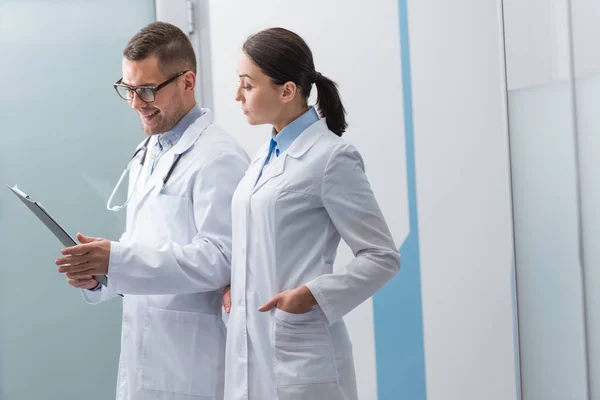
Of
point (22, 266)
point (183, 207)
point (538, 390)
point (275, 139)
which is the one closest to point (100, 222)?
point (22, 266)

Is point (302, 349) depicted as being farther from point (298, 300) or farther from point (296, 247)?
point (296, 247)

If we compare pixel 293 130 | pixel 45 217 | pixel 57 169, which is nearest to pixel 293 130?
pixel 293 130

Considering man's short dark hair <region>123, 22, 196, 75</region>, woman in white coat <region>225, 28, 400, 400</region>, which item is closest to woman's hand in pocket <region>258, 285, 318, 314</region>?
woman in white coat <region>225, 28, 400, 400</region>

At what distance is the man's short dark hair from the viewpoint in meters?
1.99

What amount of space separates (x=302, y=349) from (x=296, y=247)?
0.71ft

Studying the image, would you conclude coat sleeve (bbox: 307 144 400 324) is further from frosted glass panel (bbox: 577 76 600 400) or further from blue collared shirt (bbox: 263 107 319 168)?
frosted glass panel (bbox: 577 76 600 400)

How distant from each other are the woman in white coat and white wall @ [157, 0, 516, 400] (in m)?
0.69

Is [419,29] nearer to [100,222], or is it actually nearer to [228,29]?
[228,29]

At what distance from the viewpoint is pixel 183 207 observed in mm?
1921

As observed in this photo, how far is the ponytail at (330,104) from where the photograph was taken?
1.78m

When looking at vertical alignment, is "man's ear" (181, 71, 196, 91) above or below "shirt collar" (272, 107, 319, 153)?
above

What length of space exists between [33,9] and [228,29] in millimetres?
732

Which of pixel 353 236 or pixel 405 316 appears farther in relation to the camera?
pixel 405 316

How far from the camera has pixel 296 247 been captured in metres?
1.67
